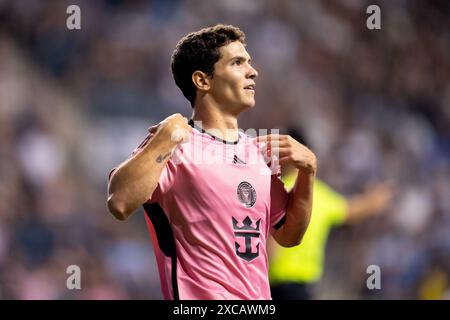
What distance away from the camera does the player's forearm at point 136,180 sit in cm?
382

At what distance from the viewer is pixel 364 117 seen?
10.9m

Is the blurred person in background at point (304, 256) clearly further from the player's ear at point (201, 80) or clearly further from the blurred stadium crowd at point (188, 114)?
the player's ear at point (201, 80)

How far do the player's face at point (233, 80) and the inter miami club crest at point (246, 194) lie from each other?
1.24 ft

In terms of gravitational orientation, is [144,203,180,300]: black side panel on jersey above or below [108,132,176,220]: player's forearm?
below

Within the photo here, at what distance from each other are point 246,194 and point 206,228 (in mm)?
252

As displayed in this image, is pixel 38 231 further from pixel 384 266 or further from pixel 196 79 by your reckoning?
pixel 196 79

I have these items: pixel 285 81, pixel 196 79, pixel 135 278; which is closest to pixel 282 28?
pixel 285 81

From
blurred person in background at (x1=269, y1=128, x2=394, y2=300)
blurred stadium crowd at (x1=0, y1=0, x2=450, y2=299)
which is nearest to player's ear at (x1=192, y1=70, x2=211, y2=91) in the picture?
blurred person in background at (x1=269, y1=128, x2=394, y2=300)

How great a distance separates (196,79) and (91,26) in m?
5.61

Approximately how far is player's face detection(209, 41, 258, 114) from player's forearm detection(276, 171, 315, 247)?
422mm

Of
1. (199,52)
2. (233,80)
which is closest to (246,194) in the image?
(233,80)

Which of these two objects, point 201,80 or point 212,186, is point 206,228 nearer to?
point 212,186

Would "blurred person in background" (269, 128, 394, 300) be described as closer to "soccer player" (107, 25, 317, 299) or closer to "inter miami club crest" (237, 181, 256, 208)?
"soccer player" (107, 25, 317, 299)

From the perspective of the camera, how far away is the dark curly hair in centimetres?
435
